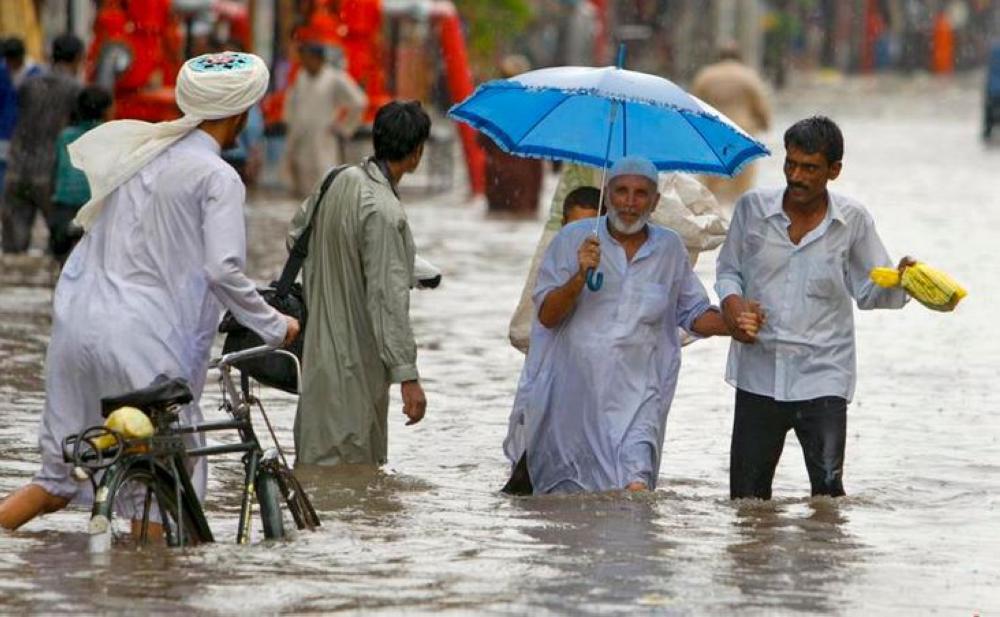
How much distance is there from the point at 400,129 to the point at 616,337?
116cm

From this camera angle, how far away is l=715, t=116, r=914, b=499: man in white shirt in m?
8.98

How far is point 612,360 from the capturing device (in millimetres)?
9055

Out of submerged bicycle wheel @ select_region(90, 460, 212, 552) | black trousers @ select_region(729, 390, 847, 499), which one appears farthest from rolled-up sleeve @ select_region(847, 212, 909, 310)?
submerged bicycle wheel @ select_region(90, 460, 212, 552)

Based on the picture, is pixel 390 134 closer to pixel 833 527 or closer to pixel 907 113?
pixel 833 527

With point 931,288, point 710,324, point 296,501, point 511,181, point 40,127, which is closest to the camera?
point 296,501

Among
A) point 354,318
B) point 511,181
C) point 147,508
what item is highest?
point 354,318

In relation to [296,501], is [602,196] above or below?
above

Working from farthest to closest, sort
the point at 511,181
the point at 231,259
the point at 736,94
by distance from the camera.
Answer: the point at 736,94 < the point at 511,181 < the point at 231,259

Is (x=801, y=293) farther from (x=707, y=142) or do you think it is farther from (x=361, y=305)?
(x=361, y=305)

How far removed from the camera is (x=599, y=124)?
977cm

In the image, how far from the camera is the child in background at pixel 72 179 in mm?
15695

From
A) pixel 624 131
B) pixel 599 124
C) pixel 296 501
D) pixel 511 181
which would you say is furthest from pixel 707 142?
pixel 511 181

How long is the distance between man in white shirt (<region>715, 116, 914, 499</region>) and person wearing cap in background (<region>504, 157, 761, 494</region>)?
0.52 feet

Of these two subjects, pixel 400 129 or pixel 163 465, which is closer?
pixel 163 465
